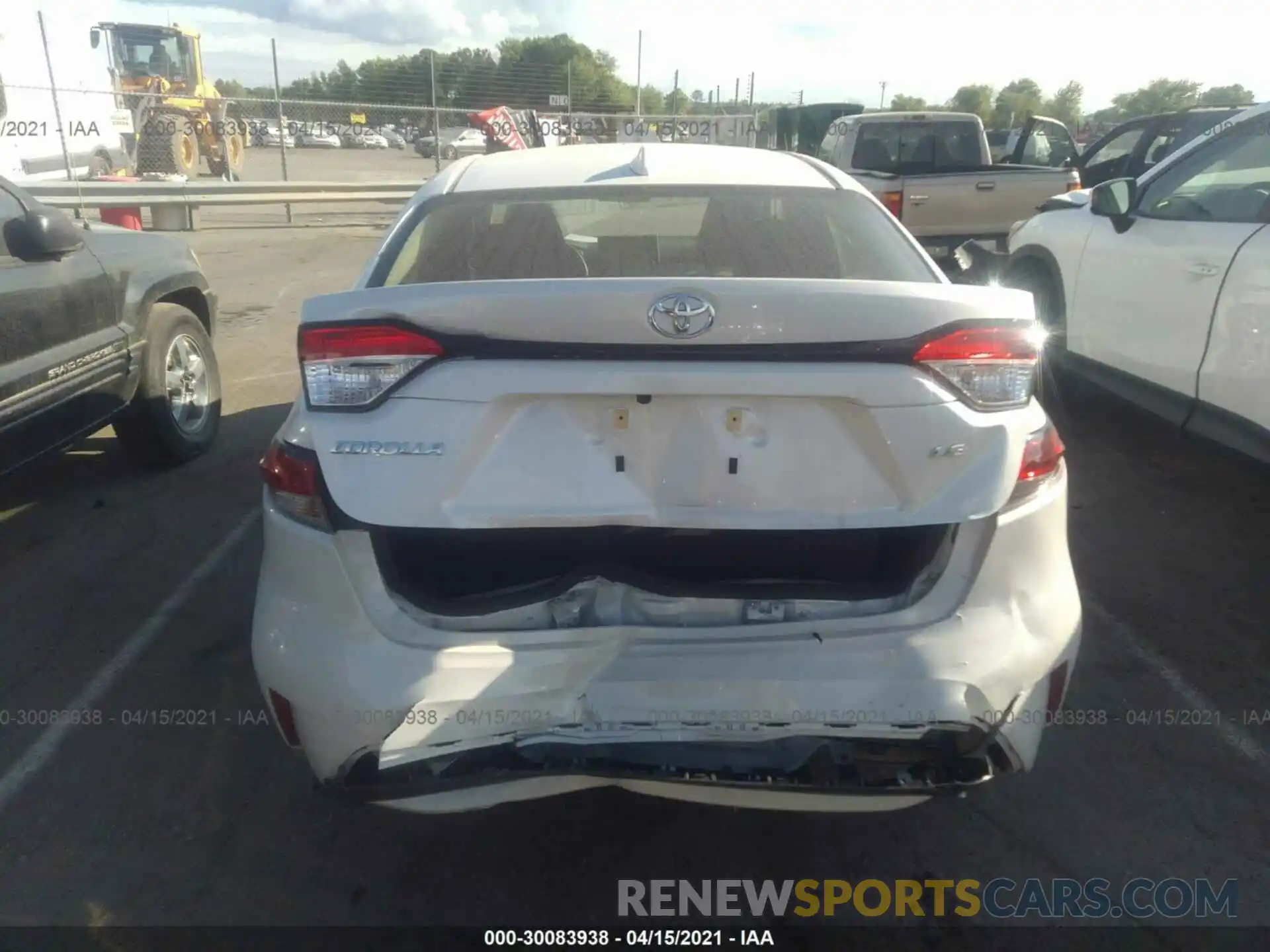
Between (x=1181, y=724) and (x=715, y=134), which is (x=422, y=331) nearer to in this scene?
(x=1181, y=724)

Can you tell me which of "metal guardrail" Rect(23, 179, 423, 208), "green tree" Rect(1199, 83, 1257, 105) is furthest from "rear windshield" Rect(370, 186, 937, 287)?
"green tree" Rect(1199, 83, 1257, 105)

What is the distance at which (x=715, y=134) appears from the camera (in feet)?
77.0

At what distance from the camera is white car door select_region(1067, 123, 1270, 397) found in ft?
14.5

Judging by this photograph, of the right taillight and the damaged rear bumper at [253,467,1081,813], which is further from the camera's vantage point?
the right taillight

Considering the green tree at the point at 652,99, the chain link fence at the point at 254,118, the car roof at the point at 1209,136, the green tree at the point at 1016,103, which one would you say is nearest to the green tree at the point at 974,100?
the green tree at the point at 1016,103

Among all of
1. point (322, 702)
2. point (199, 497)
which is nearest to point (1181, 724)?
point (322, 702)

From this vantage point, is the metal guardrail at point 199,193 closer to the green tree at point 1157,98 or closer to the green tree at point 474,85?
the green tree at point 474,85

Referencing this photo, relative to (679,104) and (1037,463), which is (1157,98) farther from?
(1037,463)

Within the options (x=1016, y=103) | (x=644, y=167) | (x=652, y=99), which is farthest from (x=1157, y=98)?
(x=644, y=167)

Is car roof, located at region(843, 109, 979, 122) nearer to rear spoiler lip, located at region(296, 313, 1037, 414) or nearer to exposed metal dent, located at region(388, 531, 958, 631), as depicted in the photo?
rear spoiler lip, located at region(296, 313, 1037, 414)

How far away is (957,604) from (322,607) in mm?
1419

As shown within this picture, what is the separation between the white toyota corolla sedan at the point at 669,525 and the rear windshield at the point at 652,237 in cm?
62

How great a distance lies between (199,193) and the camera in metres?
15.0

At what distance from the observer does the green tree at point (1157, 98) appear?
5291 centimetres
